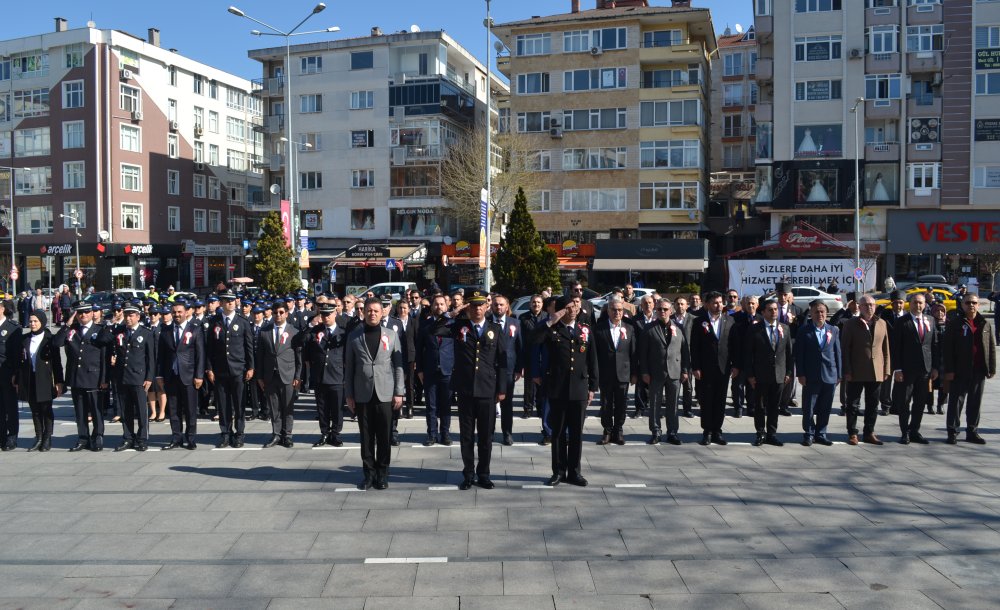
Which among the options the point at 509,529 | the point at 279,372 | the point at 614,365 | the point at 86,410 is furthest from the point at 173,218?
the point at 509,529

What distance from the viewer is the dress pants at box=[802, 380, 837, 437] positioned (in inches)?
416

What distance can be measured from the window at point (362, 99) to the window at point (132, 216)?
644 inches

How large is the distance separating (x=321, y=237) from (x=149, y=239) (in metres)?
12.6

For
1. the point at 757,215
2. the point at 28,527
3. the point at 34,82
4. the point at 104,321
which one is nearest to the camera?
the point at 28,527

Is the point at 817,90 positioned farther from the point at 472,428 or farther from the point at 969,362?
the point at 472,428

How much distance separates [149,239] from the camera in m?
55.1

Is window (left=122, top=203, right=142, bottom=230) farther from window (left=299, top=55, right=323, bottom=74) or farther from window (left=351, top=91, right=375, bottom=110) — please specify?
window (left=351, top=91, right=375, bottom=110)

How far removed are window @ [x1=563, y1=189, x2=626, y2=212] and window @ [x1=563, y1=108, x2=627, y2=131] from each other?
3556 millimetres

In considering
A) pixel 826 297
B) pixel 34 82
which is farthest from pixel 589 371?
pixel 34 82

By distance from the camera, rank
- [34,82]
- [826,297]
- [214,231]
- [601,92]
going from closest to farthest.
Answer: [826,297] → [601,92] → [34,82] → [214,231]

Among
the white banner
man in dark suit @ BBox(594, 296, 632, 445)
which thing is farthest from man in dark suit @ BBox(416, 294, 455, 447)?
the white banner

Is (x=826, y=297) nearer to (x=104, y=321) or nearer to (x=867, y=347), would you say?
(x=867, y=347)

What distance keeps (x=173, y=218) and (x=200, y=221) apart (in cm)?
303

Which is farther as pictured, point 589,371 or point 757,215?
point 757,215
